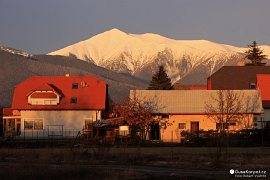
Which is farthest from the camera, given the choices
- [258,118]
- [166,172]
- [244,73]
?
[244,73]

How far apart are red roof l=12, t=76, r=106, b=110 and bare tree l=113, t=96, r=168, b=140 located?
950 centimetres

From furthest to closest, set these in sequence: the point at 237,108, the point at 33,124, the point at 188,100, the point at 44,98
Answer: the point at 44,98 < the point at 33,124 < the point at 188,100 < the point at 237,108

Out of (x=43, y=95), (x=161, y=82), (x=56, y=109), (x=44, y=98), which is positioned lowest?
(x=56, y=109)

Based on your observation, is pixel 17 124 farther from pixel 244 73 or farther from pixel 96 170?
pixel 96 170

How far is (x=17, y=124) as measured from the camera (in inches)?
2746

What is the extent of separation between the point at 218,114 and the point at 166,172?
3355cm

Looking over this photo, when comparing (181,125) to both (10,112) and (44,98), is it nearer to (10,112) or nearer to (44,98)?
(44,98)

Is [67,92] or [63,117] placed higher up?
[67,92]

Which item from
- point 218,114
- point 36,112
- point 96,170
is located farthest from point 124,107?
point 96,170

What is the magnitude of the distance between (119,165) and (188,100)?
1387 inches

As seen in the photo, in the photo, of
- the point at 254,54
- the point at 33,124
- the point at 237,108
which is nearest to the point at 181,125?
the point at 237,108

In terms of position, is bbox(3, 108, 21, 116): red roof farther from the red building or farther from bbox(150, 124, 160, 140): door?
bbox(150, 124, 160, 140): door

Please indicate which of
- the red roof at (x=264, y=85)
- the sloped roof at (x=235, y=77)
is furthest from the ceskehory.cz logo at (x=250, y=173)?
the sloped roof at (x=235, y=77)

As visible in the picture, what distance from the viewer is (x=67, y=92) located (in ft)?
235
